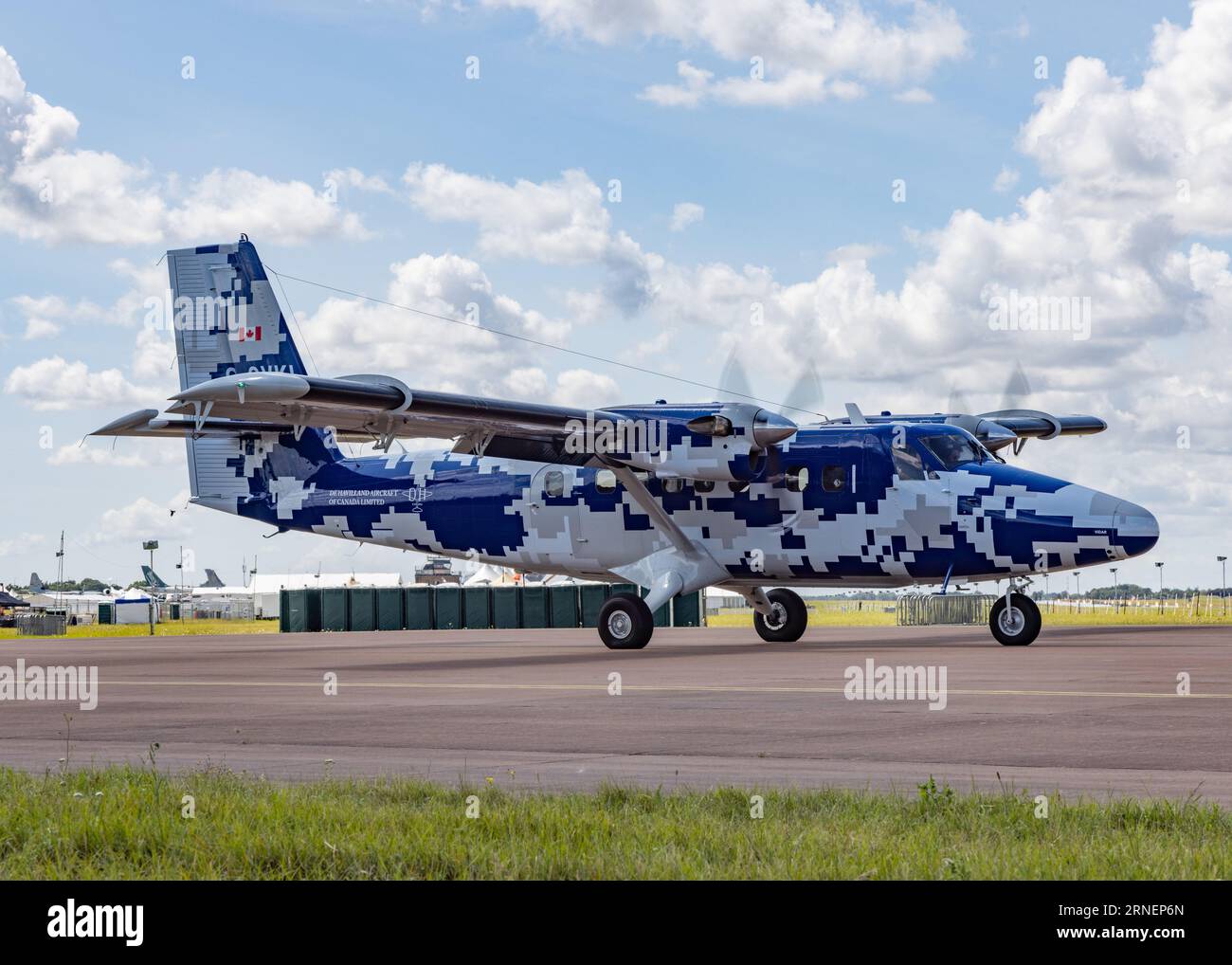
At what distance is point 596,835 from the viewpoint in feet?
22.4

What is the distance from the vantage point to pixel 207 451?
106 feet

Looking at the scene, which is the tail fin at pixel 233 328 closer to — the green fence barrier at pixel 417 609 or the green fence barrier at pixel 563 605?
the green fence barrier at pixel 563 605

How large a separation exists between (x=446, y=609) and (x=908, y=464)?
3194cm

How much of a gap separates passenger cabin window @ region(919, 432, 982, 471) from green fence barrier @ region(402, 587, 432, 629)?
32.7 metres

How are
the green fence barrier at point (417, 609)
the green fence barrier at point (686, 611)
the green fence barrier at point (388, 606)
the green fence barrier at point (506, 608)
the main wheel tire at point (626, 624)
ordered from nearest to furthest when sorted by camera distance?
the main wheel tire at point (626, 624)
the green fence barrier at point (506, 608)
the green fence barrier at point (686, 611)
the green fence barrier at point (417, 609)
the green fence barrier at point (388, 606)

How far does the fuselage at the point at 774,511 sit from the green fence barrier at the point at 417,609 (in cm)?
2369

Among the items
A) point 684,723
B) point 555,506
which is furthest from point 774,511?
point 684,723

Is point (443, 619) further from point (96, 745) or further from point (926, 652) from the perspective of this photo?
point (96, 745)

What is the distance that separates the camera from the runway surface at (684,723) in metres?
9.71

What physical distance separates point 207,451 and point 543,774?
24.5 metres

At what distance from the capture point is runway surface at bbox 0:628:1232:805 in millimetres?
9711

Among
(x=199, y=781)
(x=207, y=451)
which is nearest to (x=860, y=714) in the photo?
(x=199, y=781)

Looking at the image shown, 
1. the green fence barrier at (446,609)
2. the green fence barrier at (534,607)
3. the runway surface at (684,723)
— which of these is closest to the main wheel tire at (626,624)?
the runway surface at (684,723)

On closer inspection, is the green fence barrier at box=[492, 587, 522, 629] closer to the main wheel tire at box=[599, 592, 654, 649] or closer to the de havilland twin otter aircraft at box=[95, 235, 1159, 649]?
the de havilland twin otter aircraft at box=[95, 235, 1159, 649]
